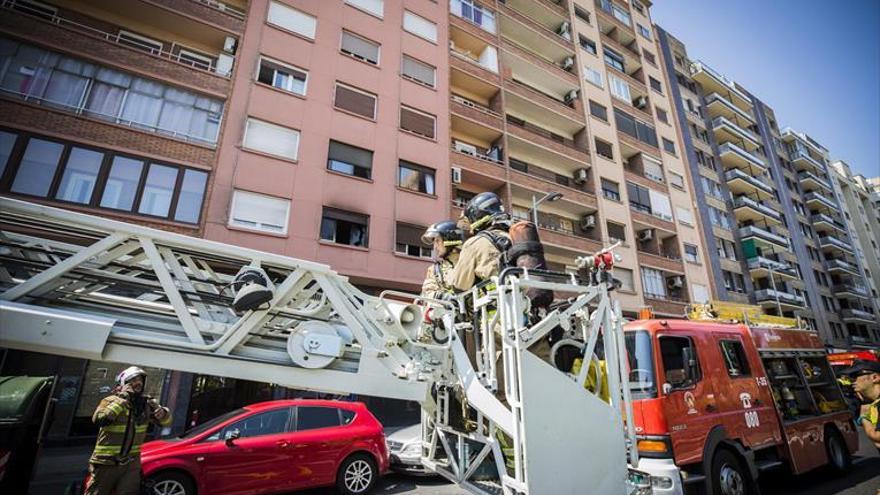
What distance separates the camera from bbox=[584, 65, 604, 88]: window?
25.4 meters

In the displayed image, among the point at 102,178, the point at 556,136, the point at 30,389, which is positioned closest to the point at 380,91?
the point at 102,178

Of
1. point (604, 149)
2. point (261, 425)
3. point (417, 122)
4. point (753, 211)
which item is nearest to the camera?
point (261, 425)

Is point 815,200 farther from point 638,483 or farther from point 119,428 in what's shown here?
point 119,428

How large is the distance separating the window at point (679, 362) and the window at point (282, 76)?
14320 mm

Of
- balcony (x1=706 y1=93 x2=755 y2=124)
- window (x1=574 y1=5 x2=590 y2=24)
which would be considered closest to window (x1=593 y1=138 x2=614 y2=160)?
window (x1=574 y1=5 x2=590 y2=24)

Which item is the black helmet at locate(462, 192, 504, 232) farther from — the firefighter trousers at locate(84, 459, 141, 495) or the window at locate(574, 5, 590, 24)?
the window at locate(574, 5, 590, 24)

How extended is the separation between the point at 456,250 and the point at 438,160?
12433mm

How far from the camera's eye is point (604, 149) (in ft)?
80.2

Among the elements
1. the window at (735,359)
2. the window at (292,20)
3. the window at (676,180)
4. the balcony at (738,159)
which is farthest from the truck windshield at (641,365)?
the balcony at (738,159)

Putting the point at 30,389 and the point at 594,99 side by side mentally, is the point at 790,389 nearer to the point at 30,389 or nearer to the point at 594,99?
the point at 30,389

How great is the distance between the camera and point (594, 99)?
25156 millimetres

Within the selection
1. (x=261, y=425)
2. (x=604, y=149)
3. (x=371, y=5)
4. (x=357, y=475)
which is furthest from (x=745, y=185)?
(x=261, y=425)

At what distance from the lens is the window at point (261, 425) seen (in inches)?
230

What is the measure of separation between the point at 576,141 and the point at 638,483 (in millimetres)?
23989
